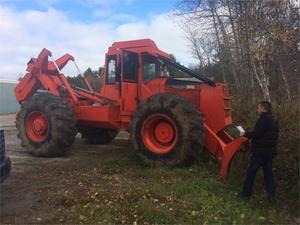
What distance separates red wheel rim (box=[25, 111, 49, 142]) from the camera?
11.9 m

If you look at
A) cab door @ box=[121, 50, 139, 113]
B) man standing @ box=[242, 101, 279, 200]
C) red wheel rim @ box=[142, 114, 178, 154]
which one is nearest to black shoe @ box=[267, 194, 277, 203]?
man standing @ box=[242, 101, 279, 200]

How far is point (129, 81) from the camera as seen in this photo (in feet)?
37.4

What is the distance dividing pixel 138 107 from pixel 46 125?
2.79 meters

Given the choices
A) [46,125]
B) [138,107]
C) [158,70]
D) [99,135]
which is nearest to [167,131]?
[138,107]

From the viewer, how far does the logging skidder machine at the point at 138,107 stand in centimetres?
980

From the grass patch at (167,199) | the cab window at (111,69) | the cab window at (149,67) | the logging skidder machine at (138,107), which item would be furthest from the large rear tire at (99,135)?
the grass patch at (167,199)

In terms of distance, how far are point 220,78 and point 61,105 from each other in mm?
15627

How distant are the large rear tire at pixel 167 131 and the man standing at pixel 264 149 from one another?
73.3 inches

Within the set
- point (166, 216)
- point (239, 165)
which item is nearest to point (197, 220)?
point (166, 216)

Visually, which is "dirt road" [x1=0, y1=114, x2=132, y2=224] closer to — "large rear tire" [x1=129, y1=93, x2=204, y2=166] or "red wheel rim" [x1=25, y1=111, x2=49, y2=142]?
"red wheel rim" [x1=25, y1=111, x2=49, y2=142]

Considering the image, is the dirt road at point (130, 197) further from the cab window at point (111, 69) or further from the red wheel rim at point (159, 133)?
the cab window at point (111, 69)

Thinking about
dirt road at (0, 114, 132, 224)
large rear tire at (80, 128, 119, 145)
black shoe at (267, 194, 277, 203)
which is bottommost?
black shoe at (267, 194, 277, 203)

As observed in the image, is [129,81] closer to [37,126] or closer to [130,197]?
[37,126]

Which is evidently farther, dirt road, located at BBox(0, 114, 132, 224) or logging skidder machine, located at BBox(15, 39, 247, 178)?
logging skidder machine, located at BBox(15, 39, 247, 178)
